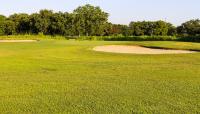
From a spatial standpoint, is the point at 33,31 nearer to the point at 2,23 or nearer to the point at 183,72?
the point at 2,23

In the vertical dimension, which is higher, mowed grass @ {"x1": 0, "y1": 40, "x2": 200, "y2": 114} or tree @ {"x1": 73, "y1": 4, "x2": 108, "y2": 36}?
tree @ {"x1": 73, "y1": 4, "x2": 108, "y2": 36}

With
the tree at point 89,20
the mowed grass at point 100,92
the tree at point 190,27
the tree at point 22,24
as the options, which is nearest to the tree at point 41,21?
the tree at point 22,24

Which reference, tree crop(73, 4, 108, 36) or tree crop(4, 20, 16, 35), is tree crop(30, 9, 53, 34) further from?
tree crop(73, 4, 108, 36)

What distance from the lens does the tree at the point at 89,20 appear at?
103731 millimetres

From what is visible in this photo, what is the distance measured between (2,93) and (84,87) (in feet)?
8.34

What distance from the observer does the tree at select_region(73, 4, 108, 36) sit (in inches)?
4084

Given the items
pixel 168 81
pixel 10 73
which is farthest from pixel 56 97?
pixel 10 73

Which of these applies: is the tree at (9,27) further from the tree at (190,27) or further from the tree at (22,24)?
the tree at (190,27)

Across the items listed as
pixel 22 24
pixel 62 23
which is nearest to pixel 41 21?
pixel 62 23

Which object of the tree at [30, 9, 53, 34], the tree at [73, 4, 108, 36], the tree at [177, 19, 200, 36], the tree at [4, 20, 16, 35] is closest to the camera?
the tree at [73, 4, 108, 36]

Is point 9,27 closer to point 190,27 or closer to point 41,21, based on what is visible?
point 41,21

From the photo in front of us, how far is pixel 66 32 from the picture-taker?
103312 millimetres

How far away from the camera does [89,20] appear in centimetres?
10688

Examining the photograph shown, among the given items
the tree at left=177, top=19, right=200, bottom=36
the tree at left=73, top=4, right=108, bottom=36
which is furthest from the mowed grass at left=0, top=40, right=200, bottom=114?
the tree at left=177, top=19, right=200, bottom=36
